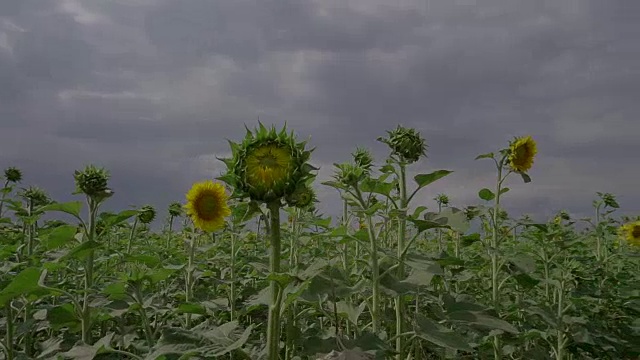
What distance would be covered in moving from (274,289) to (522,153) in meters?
2.58

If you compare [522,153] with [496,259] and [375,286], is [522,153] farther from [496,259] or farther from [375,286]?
[375,286]

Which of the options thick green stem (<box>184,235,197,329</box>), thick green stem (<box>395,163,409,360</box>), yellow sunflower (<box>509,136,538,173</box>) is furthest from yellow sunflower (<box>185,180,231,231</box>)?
yellow sunflower (<box>509,136,538,173</box>)

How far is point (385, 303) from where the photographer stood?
2820 mm

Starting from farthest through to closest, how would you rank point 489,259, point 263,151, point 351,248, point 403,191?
point 351,248, point 489,259, point 403,191, point 263,151

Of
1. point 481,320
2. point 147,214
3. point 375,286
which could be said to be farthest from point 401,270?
point 147,214

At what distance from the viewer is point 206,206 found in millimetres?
3236

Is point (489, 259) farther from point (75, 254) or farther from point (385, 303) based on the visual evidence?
point (75, 254)

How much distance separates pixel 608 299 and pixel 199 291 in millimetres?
2882

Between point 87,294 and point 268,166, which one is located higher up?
point 268,166

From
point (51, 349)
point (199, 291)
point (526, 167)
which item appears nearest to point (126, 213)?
point (51, 349)

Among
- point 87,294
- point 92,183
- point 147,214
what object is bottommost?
point 87,294

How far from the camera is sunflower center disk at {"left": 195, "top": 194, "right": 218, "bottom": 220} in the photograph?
10.6 ft

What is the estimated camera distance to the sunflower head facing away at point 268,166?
1.62m

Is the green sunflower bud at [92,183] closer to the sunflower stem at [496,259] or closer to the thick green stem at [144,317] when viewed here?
the thick green stem at [144,317]
